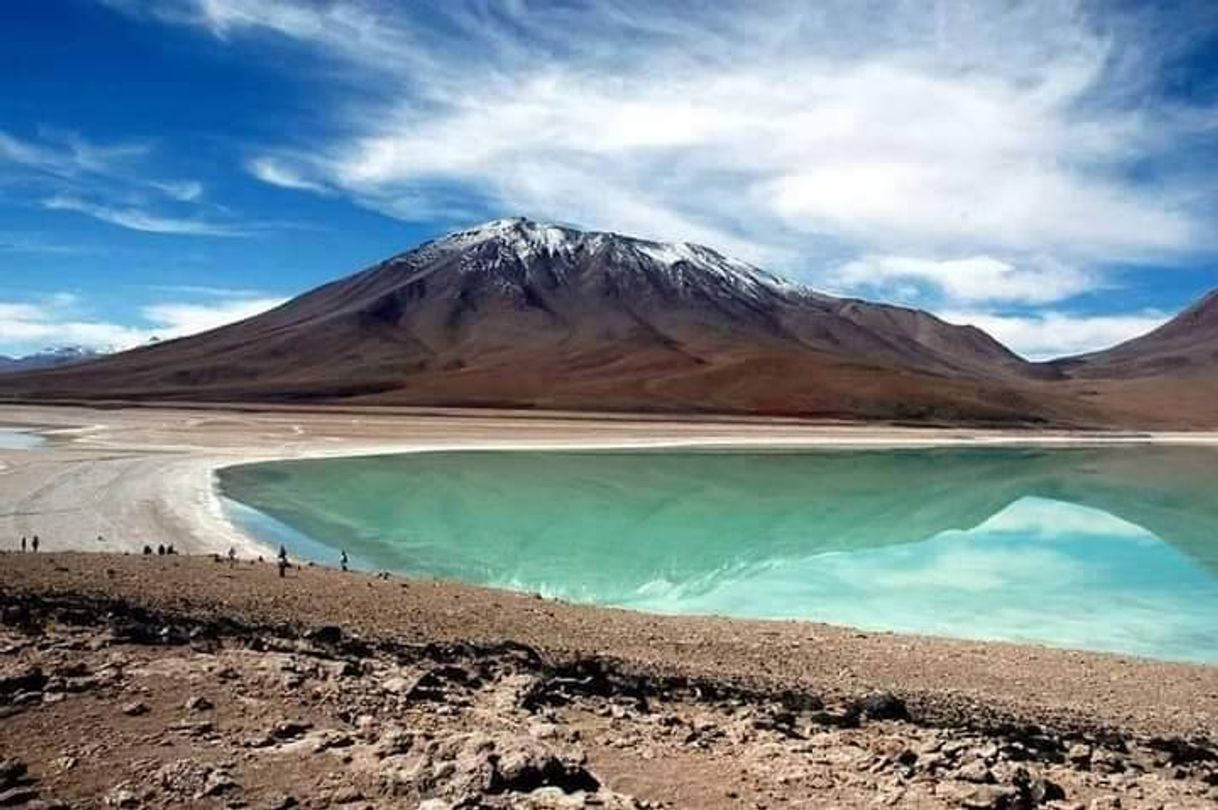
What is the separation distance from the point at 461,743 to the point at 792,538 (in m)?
22.7

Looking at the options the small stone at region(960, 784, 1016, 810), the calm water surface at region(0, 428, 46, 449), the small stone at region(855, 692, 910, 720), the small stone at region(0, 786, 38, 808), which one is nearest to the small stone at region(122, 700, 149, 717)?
the small stone at region(0, 786, 38, 808)

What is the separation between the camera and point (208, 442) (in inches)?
2170

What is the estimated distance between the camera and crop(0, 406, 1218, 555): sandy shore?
23625 millimetres

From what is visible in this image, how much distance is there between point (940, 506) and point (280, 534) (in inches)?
967

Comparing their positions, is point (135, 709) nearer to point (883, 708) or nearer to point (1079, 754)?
point (883, 708)

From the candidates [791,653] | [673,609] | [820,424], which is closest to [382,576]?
[673,609]

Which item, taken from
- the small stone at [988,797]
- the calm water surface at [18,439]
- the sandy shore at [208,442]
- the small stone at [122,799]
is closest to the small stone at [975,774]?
the small stone at [988,797]

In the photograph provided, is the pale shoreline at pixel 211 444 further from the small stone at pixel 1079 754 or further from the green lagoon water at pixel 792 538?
the small stone at pixel 1079 754

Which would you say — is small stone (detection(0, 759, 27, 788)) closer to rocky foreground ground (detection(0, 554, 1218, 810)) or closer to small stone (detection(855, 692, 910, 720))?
rocky foreground ground (detection(0, 554, 1218, 810))

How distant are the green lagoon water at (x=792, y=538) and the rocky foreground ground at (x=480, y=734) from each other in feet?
27.2

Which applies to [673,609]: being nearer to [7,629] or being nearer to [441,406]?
[7,629]

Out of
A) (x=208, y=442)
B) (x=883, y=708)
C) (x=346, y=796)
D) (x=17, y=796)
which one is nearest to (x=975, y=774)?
(x=883, y=708)

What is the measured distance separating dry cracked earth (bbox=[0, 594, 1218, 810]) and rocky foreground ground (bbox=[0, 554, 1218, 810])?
0.02m

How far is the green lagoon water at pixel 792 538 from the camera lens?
62.3 ft
